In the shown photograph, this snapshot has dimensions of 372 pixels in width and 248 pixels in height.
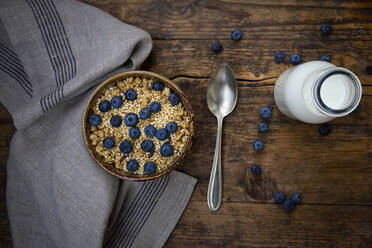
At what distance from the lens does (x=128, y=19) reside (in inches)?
38.4

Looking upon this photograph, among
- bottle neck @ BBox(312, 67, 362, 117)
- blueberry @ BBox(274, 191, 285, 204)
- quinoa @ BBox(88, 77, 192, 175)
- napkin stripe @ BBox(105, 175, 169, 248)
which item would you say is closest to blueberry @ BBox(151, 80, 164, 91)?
quinoa @ BBox(88, 77, 192, 175)

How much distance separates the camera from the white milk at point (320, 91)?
72cm

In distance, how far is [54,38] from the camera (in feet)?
2.95

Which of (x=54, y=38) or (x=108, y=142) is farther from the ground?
(x=54, y=38)

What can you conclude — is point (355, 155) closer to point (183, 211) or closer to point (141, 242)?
point (183, 211)

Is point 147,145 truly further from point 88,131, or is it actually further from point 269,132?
point 269,132

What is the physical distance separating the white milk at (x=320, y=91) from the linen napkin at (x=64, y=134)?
1.38 feet

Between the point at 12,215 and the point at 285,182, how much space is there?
929 mm

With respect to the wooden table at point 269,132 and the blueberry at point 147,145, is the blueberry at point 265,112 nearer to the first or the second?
the wooden table at point 269,132

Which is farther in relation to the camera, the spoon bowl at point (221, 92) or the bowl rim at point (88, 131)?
the spoon bowl at point (221, 92)

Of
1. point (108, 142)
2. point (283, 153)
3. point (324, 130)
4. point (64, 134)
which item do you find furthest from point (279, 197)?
point (64, 134)

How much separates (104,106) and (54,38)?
11.3 inches

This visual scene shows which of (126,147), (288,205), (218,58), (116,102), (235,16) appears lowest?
(288,205)

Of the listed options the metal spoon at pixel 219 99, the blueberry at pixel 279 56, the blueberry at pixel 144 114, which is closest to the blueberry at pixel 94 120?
the blueberry at pixel 144 114
